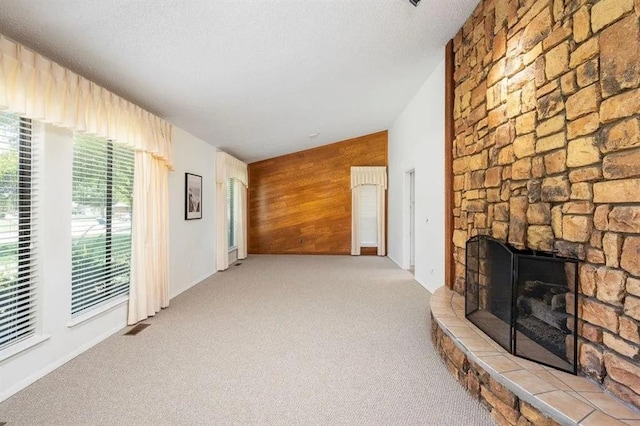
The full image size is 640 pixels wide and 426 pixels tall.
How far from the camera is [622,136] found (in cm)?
145

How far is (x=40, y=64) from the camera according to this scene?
2.12 m

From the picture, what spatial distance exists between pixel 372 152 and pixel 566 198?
6505mm

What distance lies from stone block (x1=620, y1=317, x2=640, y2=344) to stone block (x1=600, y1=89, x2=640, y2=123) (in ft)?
3.04

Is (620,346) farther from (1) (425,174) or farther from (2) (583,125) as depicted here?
(1) (425,174)

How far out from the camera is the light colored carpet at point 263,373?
1836 millimetres

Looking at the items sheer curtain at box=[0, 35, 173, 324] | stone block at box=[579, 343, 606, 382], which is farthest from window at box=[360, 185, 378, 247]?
stone block at box=[579, 343, 606, 382]

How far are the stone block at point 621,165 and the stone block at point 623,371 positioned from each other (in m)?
0.84

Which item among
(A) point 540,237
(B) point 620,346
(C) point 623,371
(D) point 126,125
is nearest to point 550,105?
(A) point 540,237

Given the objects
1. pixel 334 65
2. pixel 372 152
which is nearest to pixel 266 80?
pixel 334 65

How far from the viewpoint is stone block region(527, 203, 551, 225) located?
192cm

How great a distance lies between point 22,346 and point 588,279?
3.50 meters

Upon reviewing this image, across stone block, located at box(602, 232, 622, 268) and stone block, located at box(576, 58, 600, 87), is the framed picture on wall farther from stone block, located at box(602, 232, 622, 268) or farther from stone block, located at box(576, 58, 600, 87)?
stone block, located at box(602, 232, 622, 268)

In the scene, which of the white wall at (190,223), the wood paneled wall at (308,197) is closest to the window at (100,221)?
the white wall at (190,223)

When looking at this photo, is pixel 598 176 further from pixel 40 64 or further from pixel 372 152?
pixel 372 152
